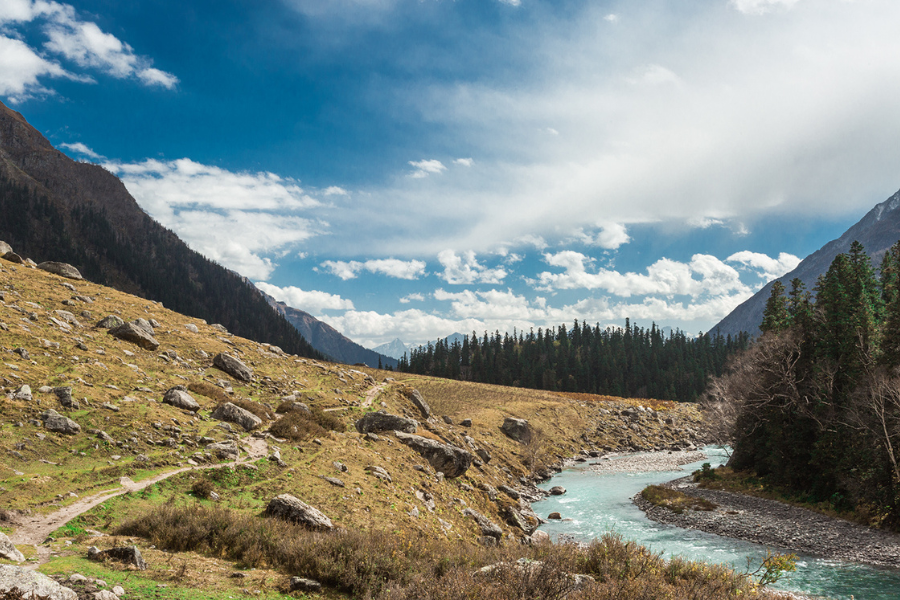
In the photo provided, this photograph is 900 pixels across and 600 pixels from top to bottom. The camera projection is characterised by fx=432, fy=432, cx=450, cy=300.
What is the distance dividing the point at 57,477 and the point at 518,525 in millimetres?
27506

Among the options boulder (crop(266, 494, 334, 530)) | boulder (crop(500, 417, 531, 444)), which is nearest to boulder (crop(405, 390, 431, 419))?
boulder (crop(500, 417, 531, 444))

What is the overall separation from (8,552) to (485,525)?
23310 millimetres

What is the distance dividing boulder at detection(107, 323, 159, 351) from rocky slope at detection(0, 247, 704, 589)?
0.38 feet

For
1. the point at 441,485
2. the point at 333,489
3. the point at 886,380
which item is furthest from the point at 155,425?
the point at 886,380

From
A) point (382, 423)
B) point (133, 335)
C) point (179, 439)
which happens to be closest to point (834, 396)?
point (382, 423)

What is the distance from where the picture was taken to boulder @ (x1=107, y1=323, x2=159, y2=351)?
29.5m

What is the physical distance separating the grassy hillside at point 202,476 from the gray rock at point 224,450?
331 millimetres

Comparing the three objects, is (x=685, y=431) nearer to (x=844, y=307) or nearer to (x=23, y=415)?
(x=844, y=307)

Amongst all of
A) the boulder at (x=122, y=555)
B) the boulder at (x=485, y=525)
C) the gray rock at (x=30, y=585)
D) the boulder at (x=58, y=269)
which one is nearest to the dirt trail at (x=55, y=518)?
the boulder at (x=122, y=555)

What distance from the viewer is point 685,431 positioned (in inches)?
3836

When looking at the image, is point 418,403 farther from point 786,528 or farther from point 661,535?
point 786,528

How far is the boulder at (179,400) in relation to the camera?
23.2 metres

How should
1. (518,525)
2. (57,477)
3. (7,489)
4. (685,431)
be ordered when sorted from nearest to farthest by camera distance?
1. (7,489)
2. (57,477)
3. (518,525)
4. (685,431)

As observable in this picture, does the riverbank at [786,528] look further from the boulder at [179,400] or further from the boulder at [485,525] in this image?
the boulder at [179,400]
